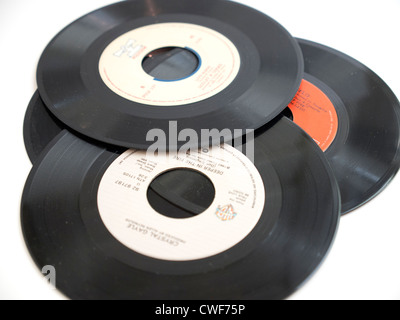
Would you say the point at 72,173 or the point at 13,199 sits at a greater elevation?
the point at 72,173

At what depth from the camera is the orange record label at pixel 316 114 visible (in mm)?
1227

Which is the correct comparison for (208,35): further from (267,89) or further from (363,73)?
(363,73)

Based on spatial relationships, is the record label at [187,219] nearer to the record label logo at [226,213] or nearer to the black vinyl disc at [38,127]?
the record label logo at [226,213]

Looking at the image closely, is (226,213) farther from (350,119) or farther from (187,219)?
(350,119)

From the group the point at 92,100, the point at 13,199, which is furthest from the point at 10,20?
the point at 13,199

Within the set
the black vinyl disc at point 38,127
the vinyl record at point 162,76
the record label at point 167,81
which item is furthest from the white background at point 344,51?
the record label at point 167,81

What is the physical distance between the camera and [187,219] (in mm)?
1018

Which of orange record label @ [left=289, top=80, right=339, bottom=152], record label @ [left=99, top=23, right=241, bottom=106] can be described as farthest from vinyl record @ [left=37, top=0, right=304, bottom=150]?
orange record label @ [left=289, top=80, right=339, bottom=152]

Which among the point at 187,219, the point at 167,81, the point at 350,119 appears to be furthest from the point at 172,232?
the point at 350,119

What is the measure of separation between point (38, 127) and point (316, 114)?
0.79 metres

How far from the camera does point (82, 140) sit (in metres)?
1.14

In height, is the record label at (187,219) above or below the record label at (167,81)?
below

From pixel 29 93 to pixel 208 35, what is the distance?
0.59 m

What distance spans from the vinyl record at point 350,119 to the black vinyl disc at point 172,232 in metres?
0.12
